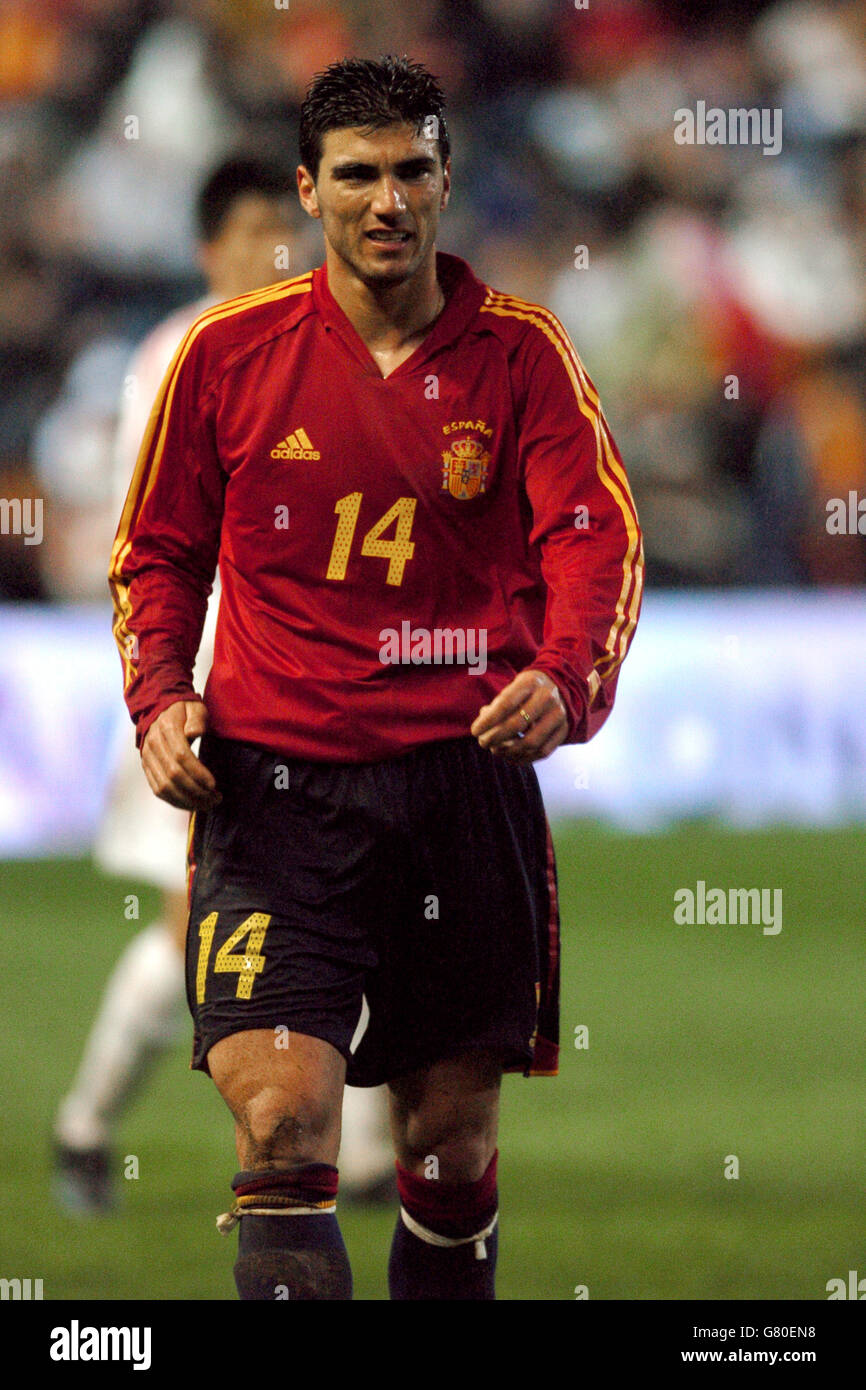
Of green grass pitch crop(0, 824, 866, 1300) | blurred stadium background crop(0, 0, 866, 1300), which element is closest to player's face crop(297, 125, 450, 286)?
green grass pitch crop(0, 824, 866, 1300)

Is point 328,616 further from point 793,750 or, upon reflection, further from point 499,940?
point 793,750

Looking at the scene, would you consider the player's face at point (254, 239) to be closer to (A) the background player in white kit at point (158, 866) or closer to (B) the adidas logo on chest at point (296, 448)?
(A) the background player in white kit at point (158, 866)

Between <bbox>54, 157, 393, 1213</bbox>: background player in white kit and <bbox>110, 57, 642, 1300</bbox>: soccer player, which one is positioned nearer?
<bbox>110, 57, 642, 1300</bbox>: soccer player

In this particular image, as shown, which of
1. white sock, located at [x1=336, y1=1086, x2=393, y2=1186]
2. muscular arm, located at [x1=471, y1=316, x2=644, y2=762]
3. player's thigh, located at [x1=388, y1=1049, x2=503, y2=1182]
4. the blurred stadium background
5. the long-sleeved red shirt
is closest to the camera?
muscular arm, located at [x1=471, y1=316, x2=644, y2=762]

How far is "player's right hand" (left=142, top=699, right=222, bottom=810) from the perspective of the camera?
3.12 metres

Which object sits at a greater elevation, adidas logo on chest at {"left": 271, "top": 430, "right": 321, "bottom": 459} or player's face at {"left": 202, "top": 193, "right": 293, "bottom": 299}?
player's face at {"left": 202, "top": 193, "right": 293, "bottom": 299}

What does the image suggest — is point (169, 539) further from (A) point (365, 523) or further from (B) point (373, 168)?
(B) point (373, 168)

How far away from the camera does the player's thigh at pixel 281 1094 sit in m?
3.08

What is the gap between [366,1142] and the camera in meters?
4.96

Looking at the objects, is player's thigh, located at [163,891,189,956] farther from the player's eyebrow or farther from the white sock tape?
the player's eyebrow

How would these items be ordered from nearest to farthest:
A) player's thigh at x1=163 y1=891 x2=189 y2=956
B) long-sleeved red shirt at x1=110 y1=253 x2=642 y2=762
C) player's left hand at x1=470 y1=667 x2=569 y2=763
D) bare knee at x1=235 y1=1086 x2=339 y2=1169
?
player's left hand at x1=470 y1=667 x2=569 y2=763 < bare knee at x1=235 y1=1086 x2=339 y2=1169 < long-sleeved red shirt at x1=110 y1=253 x2=642 y2=762 < player's thigh at x1=163 y1=891 x2=189 y2=956

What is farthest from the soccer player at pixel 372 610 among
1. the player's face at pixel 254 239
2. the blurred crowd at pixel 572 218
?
the blurred crowd at pixel 572 218

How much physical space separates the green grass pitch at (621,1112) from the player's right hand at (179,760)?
4.64 ft

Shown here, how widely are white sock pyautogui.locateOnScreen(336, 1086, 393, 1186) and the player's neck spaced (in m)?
2.06
